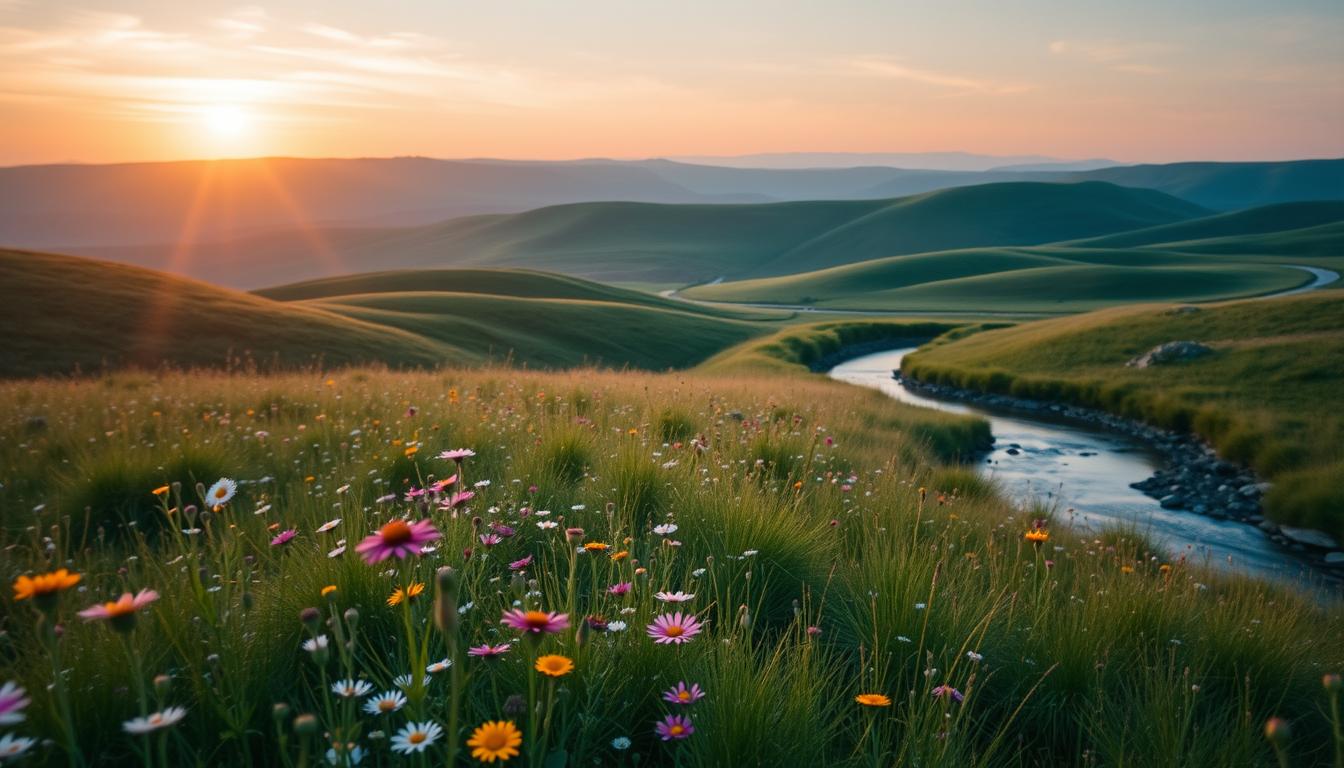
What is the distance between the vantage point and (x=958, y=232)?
632 feet

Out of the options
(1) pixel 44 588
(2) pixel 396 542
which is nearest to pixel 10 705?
(1) pixel 44 588

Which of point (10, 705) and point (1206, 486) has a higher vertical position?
point (10, 705)

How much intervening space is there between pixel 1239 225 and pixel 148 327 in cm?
21151

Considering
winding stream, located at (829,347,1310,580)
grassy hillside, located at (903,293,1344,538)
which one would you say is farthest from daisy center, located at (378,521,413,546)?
grassy hillside, located at (903,293,1344,538)

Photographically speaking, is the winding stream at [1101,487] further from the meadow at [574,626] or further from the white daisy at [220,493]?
the white daisy at [220,493]

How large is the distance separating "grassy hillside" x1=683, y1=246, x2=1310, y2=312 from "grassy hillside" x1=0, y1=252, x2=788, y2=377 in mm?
45810

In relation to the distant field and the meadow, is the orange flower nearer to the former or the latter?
the meadow

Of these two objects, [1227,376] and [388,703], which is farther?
[1227,376]

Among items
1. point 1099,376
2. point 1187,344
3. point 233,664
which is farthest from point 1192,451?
point 233,664

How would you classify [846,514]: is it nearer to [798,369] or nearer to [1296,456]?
[1296,456]

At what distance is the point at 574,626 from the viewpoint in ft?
10.1

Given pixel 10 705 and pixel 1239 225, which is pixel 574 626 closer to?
pixel 10 705

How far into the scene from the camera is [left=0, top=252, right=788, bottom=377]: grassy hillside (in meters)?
27.5

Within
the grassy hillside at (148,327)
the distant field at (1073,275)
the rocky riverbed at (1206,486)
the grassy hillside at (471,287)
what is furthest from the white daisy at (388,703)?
the distant field at (1073,275)
